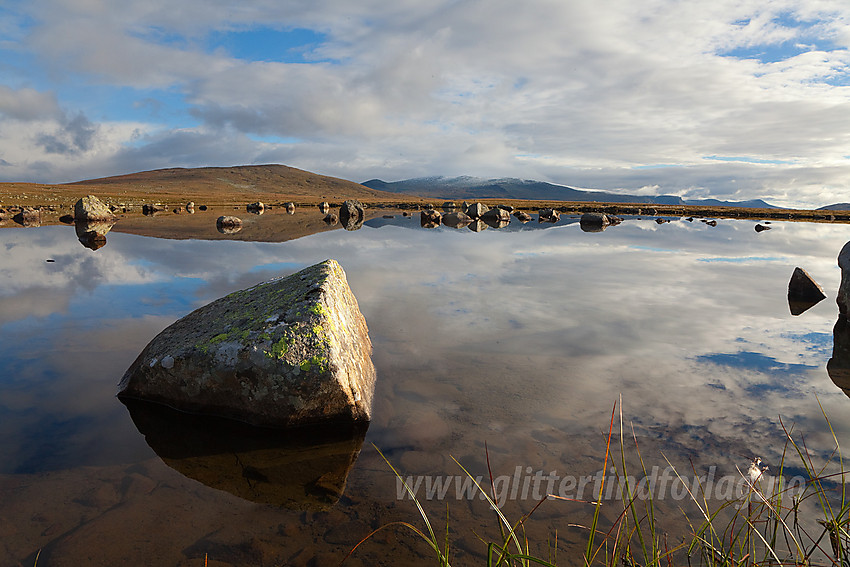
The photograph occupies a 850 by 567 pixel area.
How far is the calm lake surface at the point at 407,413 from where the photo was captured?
3.58m

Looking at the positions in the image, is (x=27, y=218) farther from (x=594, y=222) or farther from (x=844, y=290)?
(x=594, y=222)

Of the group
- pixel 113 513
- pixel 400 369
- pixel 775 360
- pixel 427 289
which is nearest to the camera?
pixel 113 513

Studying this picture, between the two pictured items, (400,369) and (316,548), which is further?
(400,369)

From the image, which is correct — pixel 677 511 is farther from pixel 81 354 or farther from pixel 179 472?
pixel 81 354

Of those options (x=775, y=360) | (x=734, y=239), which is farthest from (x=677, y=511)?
(x=734, y=239)

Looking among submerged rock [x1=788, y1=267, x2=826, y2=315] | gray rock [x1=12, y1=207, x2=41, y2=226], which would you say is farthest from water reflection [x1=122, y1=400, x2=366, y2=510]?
gray rock [x1=12, y1=207, x2=41, y2=226]

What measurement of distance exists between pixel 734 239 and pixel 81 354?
1346 inches

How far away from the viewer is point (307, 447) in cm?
477

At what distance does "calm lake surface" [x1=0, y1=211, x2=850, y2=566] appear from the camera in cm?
358

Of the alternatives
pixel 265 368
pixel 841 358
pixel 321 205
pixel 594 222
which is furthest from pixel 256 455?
pixel 321 205

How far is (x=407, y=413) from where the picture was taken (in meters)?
5.41

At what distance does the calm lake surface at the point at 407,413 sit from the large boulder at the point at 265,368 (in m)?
0.33

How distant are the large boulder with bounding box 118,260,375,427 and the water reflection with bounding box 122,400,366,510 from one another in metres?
0.17

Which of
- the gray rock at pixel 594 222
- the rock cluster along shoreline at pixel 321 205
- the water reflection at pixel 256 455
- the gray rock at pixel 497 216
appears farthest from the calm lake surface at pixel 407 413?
the rock cluster along shoreline at pixel 321 205
